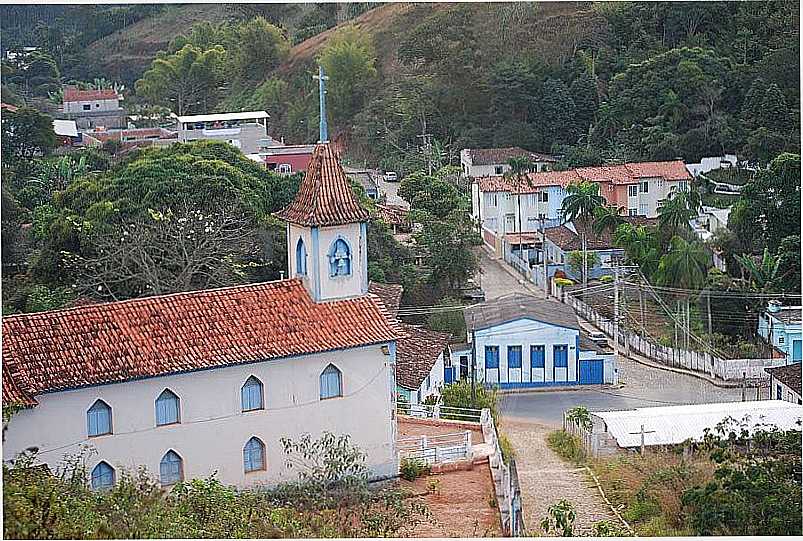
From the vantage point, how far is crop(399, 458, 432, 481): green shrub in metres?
5.77

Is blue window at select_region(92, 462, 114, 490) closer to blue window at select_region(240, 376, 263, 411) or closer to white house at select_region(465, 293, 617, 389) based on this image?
blue window at select_region(240, 376, 263, 411)

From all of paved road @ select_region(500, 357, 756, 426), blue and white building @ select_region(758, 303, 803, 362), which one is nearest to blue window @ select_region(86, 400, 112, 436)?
paved road @ select_region(500, 357, 756, 426)

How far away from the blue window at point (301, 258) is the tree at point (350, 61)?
2790 mm

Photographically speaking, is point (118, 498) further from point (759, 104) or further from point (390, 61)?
point (759, 104)

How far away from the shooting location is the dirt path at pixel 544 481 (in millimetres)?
5772

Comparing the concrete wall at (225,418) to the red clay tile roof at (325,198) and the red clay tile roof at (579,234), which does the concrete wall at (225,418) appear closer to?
the red clay tile roof at (325,198)

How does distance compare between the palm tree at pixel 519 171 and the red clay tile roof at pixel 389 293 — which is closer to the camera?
the red clay tile roof at pixel 389 293

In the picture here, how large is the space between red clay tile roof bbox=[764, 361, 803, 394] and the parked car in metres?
1.05

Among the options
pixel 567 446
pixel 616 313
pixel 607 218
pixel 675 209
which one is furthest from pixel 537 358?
pixel 675 209

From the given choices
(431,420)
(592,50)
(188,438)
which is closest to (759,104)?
(592,50)

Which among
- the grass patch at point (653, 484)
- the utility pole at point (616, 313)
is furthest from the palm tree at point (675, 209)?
the grass patch at point (653, 484)

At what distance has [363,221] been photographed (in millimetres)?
5797

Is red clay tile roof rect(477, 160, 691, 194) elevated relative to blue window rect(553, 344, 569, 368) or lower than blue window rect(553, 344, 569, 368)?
elevated

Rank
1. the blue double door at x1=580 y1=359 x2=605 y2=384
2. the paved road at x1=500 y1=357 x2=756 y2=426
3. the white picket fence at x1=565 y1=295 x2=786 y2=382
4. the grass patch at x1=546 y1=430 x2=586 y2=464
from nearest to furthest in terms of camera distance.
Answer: the grass patch at x1=546 y1=430 x2=586 y2=464 → the paved road at x1=500 y1=357 x2=756 y2=426 → the blue double door at x1=580 y1=359 x2=605 y2=384 → the white picket fence at x1=565 y1=295 x2=786 y2=382
